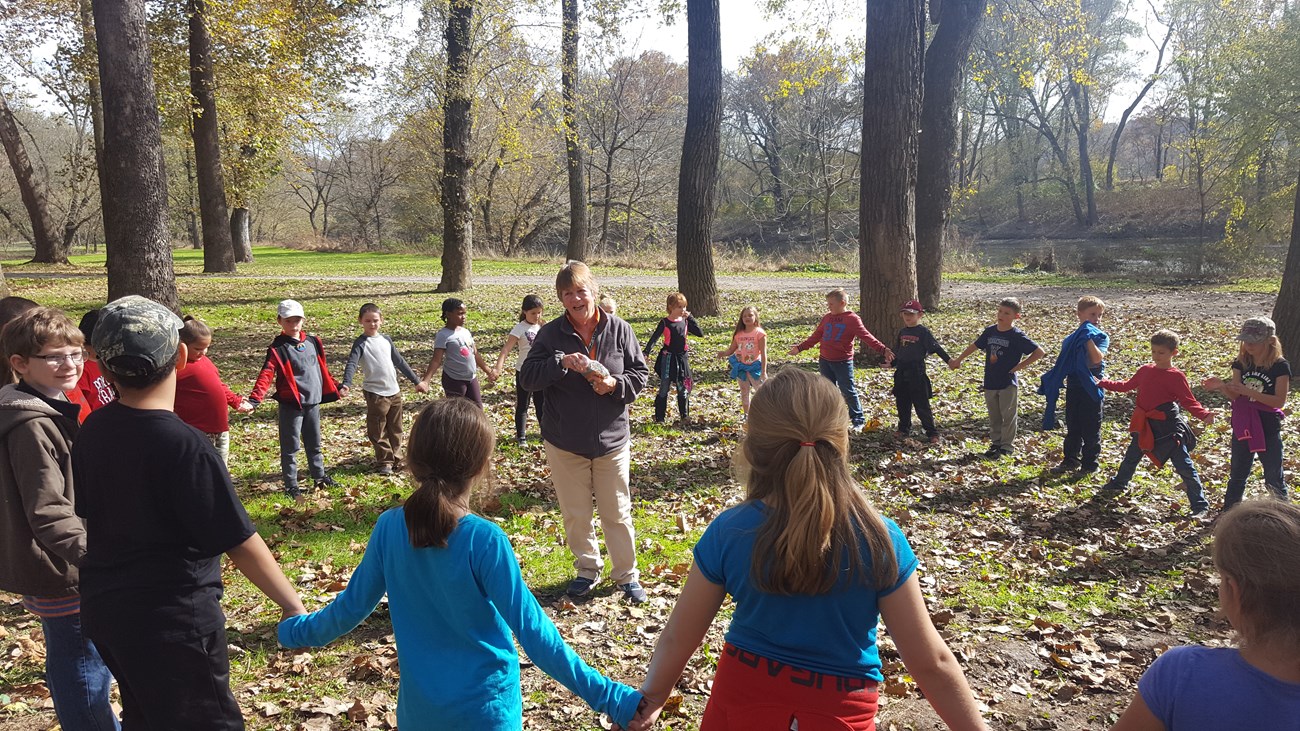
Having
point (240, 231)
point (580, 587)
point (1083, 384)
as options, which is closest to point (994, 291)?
point (1083, 384)

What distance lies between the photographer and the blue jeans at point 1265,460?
6.58 m

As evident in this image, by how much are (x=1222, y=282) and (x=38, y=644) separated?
95.9 ft

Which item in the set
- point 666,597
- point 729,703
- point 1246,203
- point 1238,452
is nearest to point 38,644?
point 666,597

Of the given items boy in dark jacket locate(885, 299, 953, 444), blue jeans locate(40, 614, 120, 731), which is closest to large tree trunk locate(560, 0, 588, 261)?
boy in dark jacket locate(885, 299, 953, 444)

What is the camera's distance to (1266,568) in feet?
5.85

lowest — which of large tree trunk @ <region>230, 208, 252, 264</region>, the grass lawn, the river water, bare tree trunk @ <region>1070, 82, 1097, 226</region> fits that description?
the grass lawn

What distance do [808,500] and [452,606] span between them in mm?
1119

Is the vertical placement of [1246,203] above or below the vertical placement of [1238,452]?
above

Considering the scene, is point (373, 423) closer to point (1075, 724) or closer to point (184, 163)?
point (1075, 724)

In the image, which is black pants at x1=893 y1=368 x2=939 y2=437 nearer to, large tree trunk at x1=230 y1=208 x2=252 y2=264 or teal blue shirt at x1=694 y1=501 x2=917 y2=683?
teal blue shirt at x1=694 y1=501 x2=917 y2=683

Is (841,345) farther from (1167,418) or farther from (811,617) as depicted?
(811,617)

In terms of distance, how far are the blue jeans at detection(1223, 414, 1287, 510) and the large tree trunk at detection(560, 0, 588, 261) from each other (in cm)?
1746

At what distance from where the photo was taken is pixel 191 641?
247cm

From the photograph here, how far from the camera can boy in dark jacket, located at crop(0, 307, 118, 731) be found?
2.93 metres
